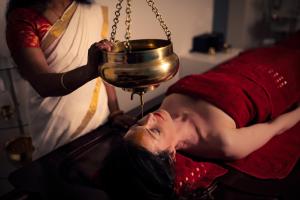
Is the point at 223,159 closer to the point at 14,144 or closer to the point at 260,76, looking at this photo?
the point at 260,76

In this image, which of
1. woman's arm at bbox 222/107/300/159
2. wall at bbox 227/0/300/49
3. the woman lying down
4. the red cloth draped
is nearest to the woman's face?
the woman lying down

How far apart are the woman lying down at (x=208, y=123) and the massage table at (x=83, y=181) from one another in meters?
0.09

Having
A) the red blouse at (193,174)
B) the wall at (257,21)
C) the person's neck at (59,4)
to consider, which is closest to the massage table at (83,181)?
the red blouse at (193,174)

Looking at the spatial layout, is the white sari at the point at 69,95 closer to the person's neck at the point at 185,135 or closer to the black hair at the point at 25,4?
the black hair at the point at 25,4

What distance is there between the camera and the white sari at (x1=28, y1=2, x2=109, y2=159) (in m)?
1.26

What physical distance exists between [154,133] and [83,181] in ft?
1.04

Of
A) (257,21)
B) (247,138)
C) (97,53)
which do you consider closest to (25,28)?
(97,53)

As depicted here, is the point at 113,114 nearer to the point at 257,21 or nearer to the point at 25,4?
the point at 25,4

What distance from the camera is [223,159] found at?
132cm

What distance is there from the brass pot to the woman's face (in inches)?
14.3

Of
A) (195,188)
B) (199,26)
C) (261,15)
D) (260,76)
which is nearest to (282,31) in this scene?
(261,15)

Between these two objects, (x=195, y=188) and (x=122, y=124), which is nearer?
(x=195, y=188)

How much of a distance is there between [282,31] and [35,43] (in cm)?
241

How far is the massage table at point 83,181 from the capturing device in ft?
3.61
